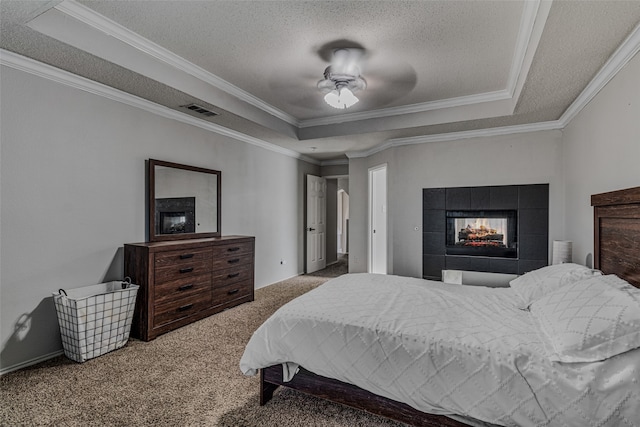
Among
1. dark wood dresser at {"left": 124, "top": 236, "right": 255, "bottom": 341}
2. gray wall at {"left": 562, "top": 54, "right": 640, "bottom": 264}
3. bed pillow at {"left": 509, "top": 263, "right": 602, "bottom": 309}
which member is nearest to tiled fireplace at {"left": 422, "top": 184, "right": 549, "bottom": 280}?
gray wall at {"left": 562, "top": 54, "right": 640, "bottom": 264}

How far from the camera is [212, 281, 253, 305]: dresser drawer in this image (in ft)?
12.1

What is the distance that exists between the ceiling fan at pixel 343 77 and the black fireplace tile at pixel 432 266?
265cm

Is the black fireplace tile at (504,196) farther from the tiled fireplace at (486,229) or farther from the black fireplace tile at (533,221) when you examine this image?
the black fireplace tile at (533,221)

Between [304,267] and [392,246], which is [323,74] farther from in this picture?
[304,267]

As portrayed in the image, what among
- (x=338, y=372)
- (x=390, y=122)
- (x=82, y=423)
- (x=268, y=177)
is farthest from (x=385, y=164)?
(x=82, y=423)

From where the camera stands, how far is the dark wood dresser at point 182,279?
9.64ft

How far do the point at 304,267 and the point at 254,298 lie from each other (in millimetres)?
2011

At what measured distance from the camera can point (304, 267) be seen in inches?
247

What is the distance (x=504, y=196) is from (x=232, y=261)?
360cm

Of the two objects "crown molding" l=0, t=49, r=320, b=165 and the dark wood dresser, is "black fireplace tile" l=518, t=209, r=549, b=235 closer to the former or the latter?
the dark wood dresser

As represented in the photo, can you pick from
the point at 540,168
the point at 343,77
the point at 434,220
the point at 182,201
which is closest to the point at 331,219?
the point at 434,220

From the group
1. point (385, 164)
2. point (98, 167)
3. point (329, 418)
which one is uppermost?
point (385, 164)

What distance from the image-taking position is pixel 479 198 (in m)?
4.29

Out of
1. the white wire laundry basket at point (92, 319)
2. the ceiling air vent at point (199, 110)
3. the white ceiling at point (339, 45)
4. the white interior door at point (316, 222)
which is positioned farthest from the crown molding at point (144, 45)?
the white interior door at point (316, 222)
